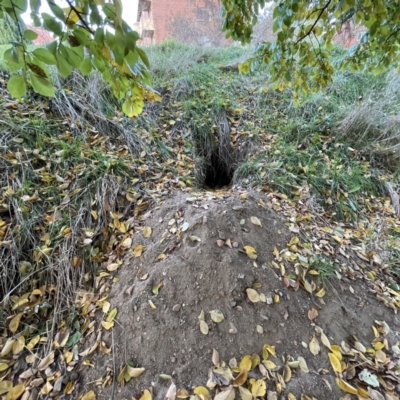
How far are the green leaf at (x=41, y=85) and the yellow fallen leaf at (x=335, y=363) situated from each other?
151 centimetres

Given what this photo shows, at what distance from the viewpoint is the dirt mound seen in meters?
1.14

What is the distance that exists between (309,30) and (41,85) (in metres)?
1.33

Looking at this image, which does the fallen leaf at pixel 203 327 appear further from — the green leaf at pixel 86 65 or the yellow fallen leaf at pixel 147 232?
the green leaf at pixel 86 65

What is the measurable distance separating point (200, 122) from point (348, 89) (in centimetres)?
229

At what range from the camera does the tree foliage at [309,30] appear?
1.16m

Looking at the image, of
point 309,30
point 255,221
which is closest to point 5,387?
point 255,221

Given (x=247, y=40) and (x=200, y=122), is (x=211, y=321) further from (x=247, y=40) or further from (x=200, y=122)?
(x=200, y=122)

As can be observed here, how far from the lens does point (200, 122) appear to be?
3041 millimetres

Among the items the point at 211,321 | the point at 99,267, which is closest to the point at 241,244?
the point at 211,321

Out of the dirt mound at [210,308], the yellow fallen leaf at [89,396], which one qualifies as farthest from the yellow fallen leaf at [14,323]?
the yellow fallen leaf at [89,396]

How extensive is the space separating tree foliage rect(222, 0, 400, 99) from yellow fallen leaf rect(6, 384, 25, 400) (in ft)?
6.47

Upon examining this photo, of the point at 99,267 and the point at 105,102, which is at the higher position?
the point at 105,102

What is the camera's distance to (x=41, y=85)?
0.58 metres

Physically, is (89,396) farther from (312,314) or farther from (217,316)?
(312,314)
